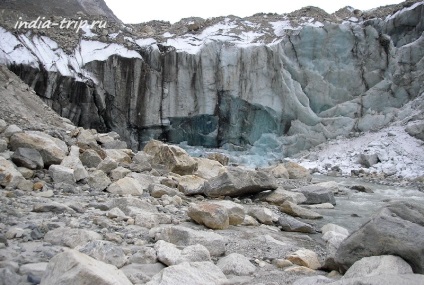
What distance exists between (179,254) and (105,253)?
0.60 metres

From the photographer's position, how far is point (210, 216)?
13.6 ft

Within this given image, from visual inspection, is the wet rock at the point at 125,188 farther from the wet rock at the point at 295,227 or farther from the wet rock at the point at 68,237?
the wet rock at the point at 68,237

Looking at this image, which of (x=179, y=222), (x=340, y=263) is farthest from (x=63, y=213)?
(x=340, y=263)

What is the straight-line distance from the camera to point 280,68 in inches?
834

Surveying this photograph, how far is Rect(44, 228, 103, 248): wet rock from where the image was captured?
2705mm

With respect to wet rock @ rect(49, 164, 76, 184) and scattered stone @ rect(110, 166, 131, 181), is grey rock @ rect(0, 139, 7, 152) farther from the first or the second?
scattered stone @ rect(110, 166, 131, 181)

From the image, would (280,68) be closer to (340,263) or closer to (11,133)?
(11,133)

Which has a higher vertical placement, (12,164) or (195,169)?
(12,164)

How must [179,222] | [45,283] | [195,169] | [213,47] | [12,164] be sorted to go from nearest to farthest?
[45,283], [179,222], [12,164], [195,169], [213,47]

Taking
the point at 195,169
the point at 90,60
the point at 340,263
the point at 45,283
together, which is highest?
the point at 90,60

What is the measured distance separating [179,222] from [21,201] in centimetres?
176

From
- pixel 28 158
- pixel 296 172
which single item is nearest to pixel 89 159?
pixel 28 158

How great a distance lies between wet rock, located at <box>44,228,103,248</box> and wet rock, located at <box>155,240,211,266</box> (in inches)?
22.9

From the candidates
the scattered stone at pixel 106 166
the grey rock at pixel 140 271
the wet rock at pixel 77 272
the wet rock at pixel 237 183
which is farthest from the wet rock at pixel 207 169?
the wet rock at pixel 77 272
